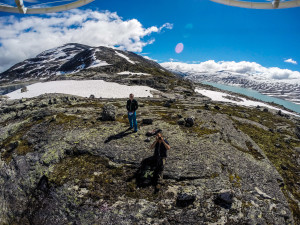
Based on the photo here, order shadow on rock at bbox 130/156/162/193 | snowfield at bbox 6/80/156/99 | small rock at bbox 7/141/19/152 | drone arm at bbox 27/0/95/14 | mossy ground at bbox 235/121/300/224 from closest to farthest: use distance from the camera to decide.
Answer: shadow on rock at bbox 130/156/162/193
drone arm at bbox 27/0/95/14
mossy ground at bbox 235/121/300/224
small rock at bbox 7/141/19/152
snowfield at bbox 6/80/156/99

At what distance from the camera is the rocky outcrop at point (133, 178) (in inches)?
264

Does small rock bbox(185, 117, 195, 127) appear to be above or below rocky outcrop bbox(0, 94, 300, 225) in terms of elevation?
above

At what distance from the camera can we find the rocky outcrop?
6715 millimetres

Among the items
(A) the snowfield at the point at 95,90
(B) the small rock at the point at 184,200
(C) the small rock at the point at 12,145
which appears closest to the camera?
(B) the small rock at the point at 184,200

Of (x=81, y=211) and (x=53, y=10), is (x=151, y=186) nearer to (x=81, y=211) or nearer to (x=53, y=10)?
(x=81, y=211)

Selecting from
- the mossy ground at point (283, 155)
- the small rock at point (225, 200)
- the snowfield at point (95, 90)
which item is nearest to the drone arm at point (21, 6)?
the small rock at point (225, 200)

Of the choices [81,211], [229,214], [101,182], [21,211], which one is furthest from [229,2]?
[21,211]

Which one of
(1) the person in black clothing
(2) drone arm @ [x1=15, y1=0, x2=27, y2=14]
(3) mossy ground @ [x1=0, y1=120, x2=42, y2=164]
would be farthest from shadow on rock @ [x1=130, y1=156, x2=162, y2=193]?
(2) drone arm @ [x1=15, y1=0, x2=27, y2=14]

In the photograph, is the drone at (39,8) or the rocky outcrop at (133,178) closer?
the rocky outcrop at (133,178)

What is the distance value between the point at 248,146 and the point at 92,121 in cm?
1309

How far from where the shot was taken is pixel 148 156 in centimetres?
945

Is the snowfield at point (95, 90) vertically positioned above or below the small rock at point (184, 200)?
above

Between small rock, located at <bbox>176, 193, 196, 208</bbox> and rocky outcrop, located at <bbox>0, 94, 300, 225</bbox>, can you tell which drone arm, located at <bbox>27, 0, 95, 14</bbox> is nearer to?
rocky outcrop, located at <bbox>0, 94, 300, 225</bbox>

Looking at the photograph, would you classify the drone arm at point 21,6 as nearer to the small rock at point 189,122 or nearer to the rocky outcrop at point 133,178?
the rocky outcrop at point 133,178
